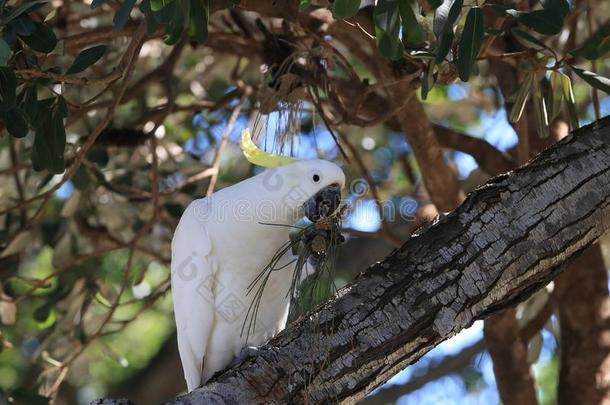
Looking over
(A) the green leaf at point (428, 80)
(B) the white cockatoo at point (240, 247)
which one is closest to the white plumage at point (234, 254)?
(B) the white cockatoo at point (240, 247)

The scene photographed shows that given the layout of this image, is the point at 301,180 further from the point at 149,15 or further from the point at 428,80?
the point at 149,15

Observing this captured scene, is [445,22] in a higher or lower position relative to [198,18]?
lower

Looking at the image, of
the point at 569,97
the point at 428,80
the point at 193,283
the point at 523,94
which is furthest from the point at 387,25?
the point at 193,283

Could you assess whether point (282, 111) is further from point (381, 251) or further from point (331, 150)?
point (381, 251)

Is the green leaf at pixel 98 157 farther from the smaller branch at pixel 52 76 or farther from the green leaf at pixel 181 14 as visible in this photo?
the green leaf at pixel 181 14

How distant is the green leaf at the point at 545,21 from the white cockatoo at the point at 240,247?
2.23ft

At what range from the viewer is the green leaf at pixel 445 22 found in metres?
1.73

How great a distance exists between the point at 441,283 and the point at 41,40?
105 centimetres

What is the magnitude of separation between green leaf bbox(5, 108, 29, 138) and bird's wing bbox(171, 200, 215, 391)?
594 millimetres

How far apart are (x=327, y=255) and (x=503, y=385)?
4.18 ft

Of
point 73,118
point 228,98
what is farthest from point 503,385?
point 73,118

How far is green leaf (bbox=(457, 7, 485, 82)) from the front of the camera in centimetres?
181

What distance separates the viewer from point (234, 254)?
2.36 meters

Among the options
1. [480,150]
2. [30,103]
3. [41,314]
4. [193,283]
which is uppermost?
[30,103]
